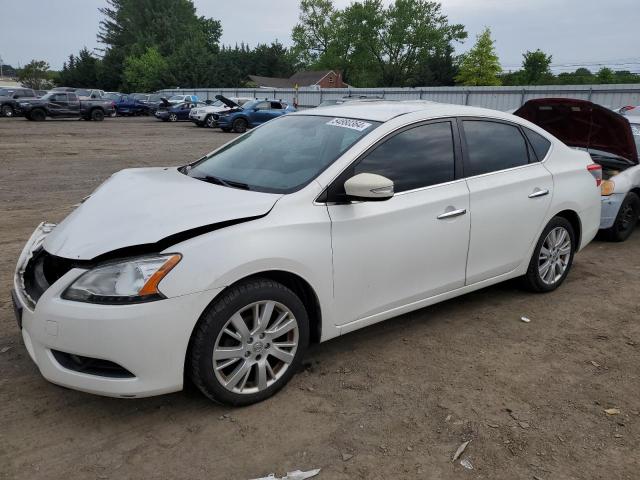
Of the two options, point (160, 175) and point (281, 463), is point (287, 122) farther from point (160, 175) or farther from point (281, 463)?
point (281, 463)

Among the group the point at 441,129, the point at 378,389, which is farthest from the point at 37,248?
the point at 441,129

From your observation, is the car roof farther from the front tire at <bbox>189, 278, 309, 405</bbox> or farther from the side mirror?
the front tire at <bbox>189, 278, 309, 405</bbox>

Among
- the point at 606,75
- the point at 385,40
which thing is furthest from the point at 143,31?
the point at 606,75

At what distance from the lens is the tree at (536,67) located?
212 ft

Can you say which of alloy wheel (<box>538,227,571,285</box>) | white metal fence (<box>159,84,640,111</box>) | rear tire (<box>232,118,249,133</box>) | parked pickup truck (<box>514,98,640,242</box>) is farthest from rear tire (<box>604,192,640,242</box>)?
rear tire (<box>232,118,249,133</box>)

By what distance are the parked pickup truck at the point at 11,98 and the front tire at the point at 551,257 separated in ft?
106

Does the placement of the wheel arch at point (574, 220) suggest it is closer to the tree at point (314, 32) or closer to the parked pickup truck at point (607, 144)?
the parked pickup truck at point (607, 144)

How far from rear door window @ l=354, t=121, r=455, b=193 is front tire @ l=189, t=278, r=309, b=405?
3.28ft

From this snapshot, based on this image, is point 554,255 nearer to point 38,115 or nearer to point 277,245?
point 277,245

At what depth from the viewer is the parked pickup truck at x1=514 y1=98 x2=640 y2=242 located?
21.3 ft

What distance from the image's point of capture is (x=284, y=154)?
372cm

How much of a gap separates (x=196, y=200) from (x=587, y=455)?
2500 millimetres

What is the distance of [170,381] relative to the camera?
2.74 meters

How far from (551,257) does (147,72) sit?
6627 cm
